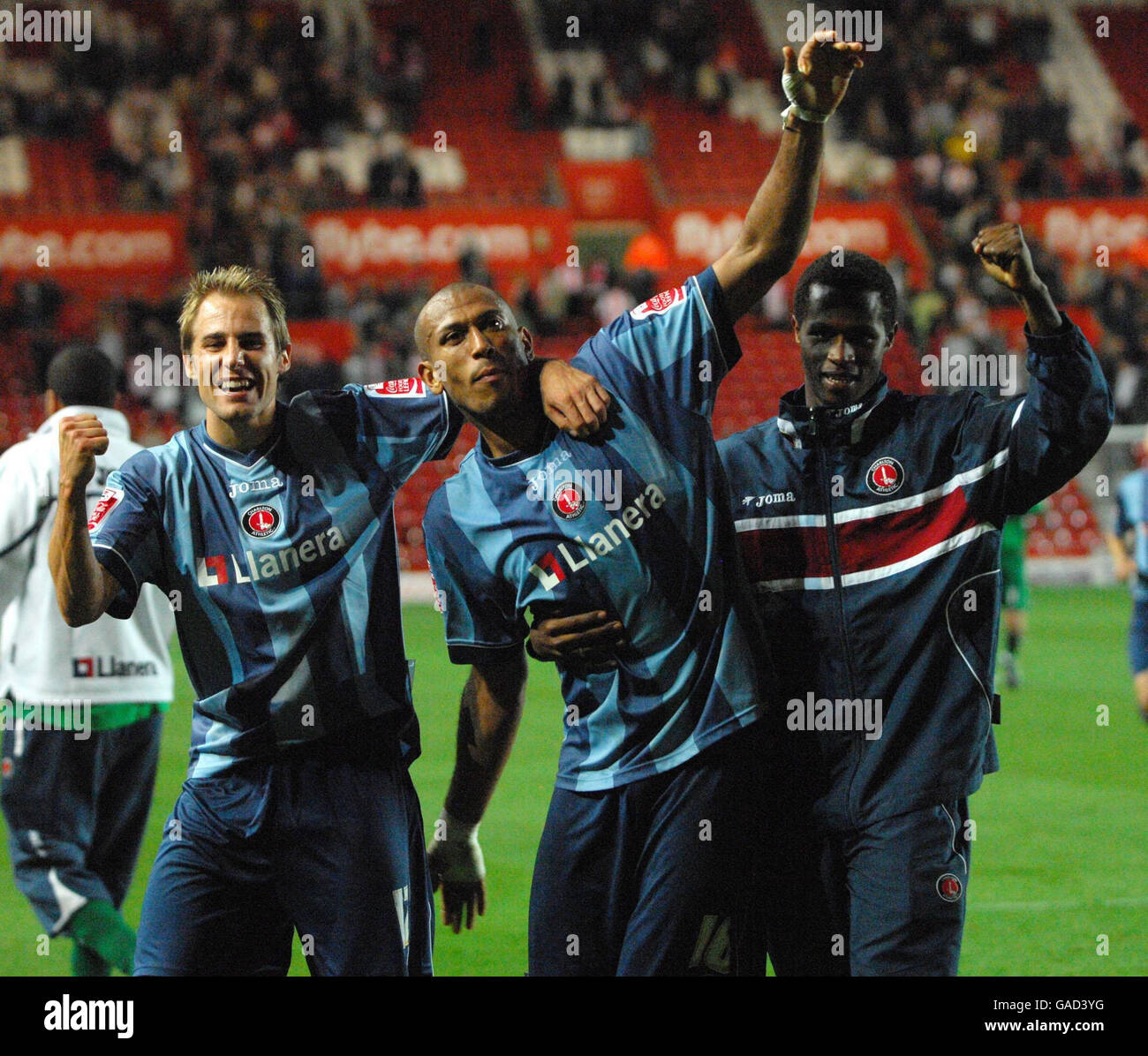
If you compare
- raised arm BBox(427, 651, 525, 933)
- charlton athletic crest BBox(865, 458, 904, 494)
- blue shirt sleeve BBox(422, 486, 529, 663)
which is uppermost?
charlton athletic crest BBox(865, 458, 904, 494)

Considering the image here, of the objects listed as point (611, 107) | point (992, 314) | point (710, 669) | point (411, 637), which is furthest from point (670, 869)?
point (611, 107)

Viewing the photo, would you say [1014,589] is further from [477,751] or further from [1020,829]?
[477,751]

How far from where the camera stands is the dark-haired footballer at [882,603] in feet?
11.4

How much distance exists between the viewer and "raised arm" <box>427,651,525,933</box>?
374 centimetres

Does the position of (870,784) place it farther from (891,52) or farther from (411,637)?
(891,52)

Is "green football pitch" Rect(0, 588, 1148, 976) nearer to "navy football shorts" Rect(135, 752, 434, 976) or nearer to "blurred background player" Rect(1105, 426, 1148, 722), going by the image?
"blurred background player" Rect(1105, 426, 1148, 722)

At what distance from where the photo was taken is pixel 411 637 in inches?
606

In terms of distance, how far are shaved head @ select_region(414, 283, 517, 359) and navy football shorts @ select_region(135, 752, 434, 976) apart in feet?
3.46

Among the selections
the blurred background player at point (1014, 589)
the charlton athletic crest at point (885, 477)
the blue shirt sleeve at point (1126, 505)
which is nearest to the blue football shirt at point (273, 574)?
the charlton athletic crest at point (885, 477)

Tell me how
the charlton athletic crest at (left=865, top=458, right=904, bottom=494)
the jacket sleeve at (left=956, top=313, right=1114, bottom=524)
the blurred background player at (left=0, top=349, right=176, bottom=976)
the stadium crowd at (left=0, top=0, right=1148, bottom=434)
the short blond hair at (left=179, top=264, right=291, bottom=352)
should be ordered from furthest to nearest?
1. the stadium crowd at (left=0, top=0, right=1148, bottom=434)
2. the blurred background player at (left=0, top=349, right=176, bottom=976)
3. the short blond hair at (left=179, top=264, right=291, bottom=352)
4. the charlton athletic crest at (left=865, top=458, right=904, bottom=494)
5. the jacket sleeve at (left=956, top=313, right=1114, bottom=524)

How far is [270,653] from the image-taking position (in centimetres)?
369

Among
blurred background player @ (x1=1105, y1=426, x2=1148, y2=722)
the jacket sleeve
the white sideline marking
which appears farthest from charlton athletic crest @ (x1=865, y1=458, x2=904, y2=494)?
blurred background player @ (x1=1105, y1=426, x2=1148, y2=722)

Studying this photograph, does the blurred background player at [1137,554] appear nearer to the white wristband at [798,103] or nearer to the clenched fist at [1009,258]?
the clenched fist at [1009,258]

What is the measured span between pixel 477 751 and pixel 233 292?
4.25ft
